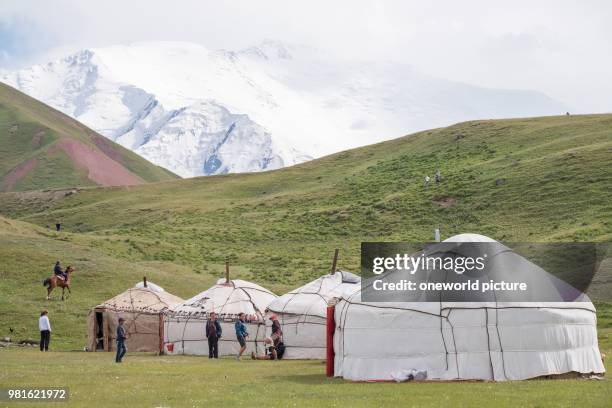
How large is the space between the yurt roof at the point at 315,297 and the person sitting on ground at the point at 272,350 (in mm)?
1071

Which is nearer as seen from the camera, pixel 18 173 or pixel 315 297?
pixel 315 297

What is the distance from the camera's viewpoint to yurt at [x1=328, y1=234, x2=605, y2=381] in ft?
65.1

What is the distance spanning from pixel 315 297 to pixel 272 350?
2.11m

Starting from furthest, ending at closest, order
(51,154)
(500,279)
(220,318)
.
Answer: (51,154) < (220,318) < (500,279)

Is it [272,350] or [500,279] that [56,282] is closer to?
[272,350]

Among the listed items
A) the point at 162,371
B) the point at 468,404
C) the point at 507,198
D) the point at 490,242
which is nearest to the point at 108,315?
the point at 162,371

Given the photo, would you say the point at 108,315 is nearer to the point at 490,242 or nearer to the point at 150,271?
the point at 150,271

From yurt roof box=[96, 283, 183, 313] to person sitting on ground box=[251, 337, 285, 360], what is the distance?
5.68 meters

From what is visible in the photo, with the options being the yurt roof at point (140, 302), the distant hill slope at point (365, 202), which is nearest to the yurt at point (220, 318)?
the yurt roof at point (140, 302)

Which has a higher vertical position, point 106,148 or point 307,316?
point 106,148

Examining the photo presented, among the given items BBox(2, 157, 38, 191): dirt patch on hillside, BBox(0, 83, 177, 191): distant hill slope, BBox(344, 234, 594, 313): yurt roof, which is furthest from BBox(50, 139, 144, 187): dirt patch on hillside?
BBox(344, 234, 594, 313): yurt roof

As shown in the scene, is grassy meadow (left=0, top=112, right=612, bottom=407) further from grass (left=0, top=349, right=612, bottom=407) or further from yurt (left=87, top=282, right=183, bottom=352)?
yurt (left=87, top=282, right=183, bottom=352)

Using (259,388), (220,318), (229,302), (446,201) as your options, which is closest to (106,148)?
(446,201)

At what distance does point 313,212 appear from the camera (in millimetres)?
77312
